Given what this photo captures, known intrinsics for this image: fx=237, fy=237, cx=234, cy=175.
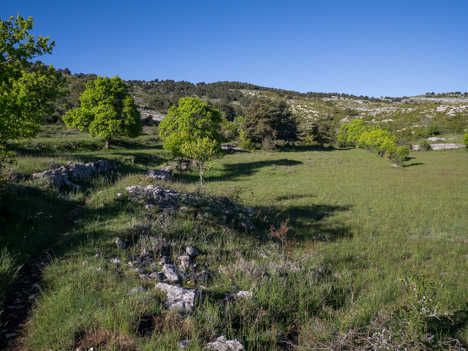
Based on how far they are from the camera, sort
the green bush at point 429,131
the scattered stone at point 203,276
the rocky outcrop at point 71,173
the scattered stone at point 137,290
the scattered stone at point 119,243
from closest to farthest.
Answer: the scattered stone at point 137,290 → the scattered stone at point 203,276 → the scattered stone at point 119,243 → the rocky outcrop at point 71,173 → the green bush at point 429,131

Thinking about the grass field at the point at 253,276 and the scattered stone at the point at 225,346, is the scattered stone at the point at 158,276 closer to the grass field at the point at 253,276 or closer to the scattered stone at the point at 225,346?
the grass field at the point at 253,276

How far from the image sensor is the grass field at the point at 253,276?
3.47 meters

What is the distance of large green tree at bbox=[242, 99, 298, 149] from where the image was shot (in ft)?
202

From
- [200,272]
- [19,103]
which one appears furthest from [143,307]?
[19,103]

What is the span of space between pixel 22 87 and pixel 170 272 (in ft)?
20.5

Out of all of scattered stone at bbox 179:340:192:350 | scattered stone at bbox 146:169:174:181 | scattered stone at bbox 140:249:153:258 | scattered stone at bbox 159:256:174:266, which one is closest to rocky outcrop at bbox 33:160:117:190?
scattered stone at bbox 146:169:174:181

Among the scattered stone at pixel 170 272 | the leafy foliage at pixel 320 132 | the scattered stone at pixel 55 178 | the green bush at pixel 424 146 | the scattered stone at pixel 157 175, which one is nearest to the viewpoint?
the scattered stone at pixel 170 272

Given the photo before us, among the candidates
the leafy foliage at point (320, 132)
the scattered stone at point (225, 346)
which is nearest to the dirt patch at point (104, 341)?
the scattered stone at point (225, 346)

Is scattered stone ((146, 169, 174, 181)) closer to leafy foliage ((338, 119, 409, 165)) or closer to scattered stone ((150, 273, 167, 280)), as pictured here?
scattered stone ((150, 273, 167, 280))

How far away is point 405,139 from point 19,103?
308 ft

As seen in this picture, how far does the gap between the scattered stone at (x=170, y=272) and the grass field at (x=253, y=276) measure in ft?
1.20

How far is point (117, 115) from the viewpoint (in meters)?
29.4

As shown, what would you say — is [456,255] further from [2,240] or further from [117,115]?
[117,115]

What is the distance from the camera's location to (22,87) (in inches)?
248
